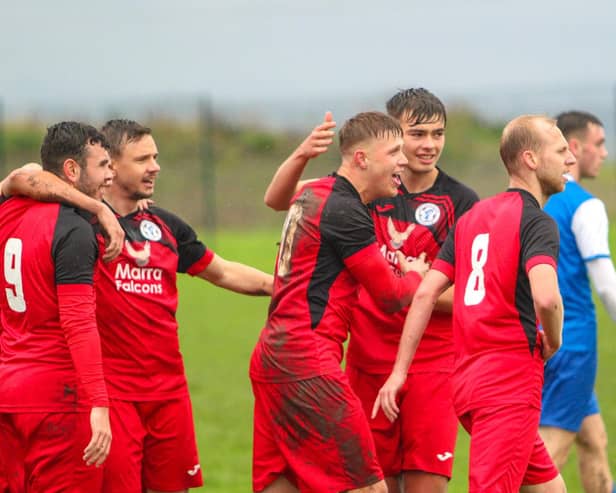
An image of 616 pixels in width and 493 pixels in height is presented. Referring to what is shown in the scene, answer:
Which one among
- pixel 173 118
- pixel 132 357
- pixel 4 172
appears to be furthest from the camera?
pixel 173 118

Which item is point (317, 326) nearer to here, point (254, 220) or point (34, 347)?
point (34, 347)

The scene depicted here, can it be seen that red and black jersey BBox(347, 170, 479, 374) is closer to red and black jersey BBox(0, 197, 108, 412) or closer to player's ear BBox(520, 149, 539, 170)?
player's ear BBox(520, 149, 539, 170)

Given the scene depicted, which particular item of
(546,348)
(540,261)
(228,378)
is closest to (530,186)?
(540,261)

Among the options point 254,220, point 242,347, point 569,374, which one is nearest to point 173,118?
point 254,220

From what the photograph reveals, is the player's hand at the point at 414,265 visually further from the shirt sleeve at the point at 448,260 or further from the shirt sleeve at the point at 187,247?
the shirt sleeve at the point at 187,247

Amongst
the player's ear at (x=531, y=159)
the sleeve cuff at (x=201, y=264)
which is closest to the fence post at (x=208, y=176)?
the sleeve cuff at (x=201, y=264)

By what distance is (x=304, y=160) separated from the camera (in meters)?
6.09

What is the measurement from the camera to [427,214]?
20.6 feet

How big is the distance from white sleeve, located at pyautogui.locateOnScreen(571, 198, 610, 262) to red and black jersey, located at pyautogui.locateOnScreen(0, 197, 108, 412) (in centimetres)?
317

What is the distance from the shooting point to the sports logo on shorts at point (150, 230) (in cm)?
619

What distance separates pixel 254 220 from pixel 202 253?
86.6ft

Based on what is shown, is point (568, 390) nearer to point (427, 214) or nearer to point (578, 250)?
point (578, 250)

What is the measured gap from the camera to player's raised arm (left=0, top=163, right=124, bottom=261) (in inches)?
218

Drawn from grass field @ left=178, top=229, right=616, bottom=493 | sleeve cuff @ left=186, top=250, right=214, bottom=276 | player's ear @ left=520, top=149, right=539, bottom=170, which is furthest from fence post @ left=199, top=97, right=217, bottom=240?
player's ear @ left=520, top=149, right=539, bottom=170
